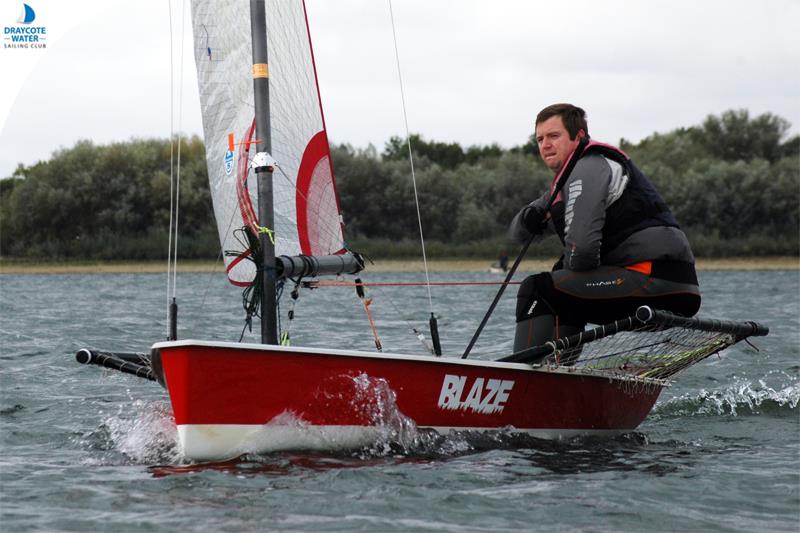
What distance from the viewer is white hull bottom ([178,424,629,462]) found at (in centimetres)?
541

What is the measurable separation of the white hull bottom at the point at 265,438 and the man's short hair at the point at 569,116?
5.65ft

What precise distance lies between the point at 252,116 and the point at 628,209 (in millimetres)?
2263

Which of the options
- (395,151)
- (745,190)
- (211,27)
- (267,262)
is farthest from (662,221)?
(395,151)

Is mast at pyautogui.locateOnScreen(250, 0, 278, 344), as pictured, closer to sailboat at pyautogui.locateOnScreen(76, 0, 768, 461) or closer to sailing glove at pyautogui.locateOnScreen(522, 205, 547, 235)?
sailboat at pyautogui.locateOnScreen(76, 0, 768, 461)

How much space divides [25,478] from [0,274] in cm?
3805

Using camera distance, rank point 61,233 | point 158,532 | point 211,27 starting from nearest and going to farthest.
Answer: point 158,532 → point 211,27 → point 61,233

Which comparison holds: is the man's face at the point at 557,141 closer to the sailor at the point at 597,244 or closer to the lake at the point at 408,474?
the sailor at the point at 597,244

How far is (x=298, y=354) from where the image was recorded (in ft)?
17.8

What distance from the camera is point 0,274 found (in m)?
41.2

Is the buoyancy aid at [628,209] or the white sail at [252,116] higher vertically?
the white sail at [252,116]

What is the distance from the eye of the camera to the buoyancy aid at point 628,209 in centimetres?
599

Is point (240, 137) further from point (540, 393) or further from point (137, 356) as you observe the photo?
point (540, 393)

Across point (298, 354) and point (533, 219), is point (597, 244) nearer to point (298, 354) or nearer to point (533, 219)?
point (533, 219)

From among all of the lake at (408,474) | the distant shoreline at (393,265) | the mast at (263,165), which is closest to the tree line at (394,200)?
the distant shoreline at (393,265)
